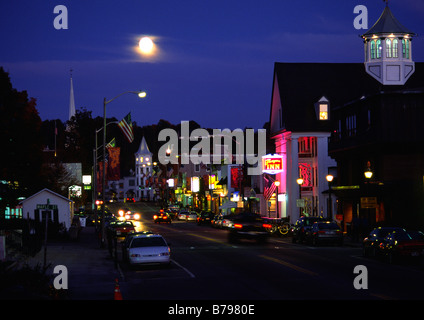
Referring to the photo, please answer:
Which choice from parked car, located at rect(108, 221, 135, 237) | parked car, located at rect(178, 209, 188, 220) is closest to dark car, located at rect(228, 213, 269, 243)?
parked car, located at rect(108, 221, 135, 237)

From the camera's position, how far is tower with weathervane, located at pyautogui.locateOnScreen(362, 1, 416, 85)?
6300 centimetres

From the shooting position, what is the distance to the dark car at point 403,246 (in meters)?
28.4

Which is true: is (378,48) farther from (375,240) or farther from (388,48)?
(375,240)

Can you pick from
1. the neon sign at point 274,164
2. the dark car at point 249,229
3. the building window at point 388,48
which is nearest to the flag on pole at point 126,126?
the dark car at point 249,229

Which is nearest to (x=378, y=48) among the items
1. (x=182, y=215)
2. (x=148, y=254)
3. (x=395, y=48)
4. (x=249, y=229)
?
(x=395, y=48)

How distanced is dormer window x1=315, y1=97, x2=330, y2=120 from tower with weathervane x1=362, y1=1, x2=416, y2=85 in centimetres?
645

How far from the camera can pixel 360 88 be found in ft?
236

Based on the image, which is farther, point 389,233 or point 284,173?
point 284,173

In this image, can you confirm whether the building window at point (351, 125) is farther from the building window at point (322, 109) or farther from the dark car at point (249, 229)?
the building window at point (322, 109)

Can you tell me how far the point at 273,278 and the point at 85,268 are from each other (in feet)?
29.7

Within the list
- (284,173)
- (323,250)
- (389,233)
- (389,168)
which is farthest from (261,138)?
(389,233)
